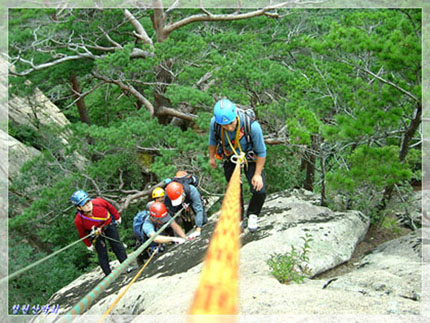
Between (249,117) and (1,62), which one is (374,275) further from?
(1,62)

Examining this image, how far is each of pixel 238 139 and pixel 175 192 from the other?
1.60 meters

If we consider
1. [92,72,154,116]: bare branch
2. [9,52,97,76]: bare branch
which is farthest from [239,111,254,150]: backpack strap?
[9,52,97,76]: bare branch

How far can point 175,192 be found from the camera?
5387 mm

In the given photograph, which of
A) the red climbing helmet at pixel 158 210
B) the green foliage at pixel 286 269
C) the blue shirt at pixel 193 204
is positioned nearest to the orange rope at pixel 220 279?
the green foliage at pixel 286 269

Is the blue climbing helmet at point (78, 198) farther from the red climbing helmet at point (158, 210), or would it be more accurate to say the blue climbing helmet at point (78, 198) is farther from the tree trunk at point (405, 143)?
the tree trunk at point (405, 143)

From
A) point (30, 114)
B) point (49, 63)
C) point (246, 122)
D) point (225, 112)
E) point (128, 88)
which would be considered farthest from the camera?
point (30, 114)

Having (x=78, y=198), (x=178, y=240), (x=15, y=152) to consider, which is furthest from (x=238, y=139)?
(x=15, y=152)

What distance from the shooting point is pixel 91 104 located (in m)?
18.5

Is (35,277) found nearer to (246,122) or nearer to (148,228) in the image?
(148,228)

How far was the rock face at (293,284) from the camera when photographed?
3164 millimetres

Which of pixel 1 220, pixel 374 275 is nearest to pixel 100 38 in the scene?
pixel 1 220

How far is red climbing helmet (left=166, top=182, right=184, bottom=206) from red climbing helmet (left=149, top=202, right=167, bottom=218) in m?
0.27

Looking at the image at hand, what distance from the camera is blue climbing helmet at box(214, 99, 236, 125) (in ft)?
12.9

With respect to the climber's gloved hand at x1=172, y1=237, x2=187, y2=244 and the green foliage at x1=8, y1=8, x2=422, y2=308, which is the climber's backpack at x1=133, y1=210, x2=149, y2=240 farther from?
the green foliage at x1=8, y1=8, x2=422, y2=308
